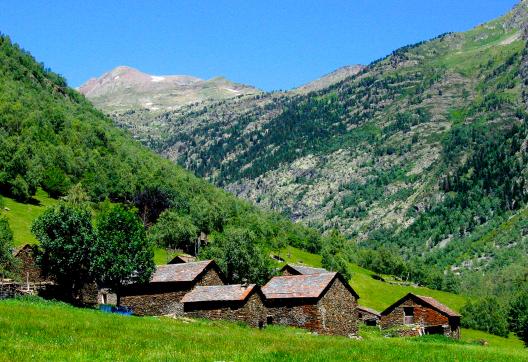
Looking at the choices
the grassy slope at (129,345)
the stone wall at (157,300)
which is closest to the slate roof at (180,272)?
the stone wall at (157,300)

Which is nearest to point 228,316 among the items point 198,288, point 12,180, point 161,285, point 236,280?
point 198,288

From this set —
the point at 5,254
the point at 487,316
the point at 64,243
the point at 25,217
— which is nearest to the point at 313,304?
the point at 64,243

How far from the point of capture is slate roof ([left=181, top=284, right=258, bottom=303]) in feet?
228

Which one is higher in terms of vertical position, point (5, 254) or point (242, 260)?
point (5, 254)

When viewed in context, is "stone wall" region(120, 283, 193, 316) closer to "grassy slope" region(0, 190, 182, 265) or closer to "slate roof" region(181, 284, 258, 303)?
"slate roof" region(181, 284, 258, 303)

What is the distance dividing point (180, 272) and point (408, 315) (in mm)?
34771

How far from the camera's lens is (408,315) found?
9425 cm

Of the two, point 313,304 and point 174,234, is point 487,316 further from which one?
point 313,304

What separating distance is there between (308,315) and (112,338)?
41.1 meters

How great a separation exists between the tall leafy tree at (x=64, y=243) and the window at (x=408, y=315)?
44769mm

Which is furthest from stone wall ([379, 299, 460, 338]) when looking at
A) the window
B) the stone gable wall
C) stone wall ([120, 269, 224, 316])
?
stone wall ([120, 269, 224, 316])

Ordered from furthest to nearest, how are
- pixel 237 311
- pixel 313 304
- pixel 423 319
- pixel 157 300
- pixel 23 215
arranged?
pixel 23 215 → pixel 423 319 → pixel 157 300 → pixel 313 304 → pixel 237 311

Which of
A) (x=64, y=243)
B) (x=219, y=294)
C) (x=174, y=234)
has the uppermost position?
(x=174, y=234)

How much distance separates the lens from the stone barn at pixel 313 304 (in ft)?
245
